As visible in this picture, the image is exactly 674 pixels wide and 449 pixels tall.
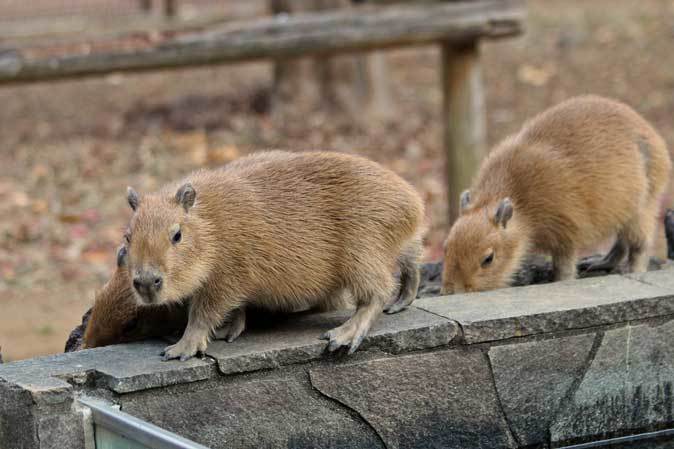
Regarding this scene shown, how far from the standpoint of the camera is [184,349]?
13.0 ft

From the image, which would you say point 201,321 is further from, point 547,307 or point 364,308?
point 547,307

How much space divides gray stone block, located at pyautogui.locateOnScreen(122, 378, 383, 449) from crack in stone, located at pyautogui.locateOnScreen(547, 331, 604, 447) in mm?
748

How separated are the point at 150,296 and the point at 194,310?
0.32 metres

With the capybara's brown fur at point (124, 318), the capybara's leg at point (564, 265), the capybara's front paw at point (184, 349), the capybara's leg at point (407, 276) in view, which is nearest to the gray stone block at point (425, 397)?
the capybara's leg at point (407, 276)

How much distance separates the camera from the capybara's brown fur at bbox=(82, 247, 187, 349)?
436 centimetres

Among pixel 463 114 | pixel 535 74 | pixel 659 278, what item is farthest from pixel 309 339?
pixel 535 74

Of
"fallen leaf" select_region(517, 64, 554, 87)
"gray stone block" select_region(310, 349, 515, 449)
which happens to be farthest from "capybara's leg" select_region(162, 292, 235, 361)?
"fallen leaf" select_region(517, 64, 554, 87)

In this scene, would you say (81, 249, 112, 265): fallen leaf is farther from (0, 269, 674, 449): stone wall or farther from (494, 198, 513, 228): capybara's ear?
(0, 269, 674, 449): stone wall

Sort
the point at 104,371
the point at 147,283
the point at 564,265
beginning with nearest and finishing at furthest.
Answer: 1. the point at 147,283
2. the point at 104,371
3. the point at 564,265

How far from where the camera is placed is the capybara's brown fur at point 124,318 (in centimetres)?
436

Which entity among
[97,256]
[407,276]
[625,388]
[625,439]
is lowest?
[97,256]

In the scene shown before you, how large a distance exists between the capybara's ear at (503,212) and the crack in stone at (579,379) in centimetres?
Answer: 82

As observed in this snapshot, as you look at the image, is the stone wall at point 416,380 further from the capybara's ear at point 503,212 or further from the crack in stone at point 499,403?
the capybara's ear at point 503,212

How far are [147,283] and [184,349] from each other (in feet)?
1.11
